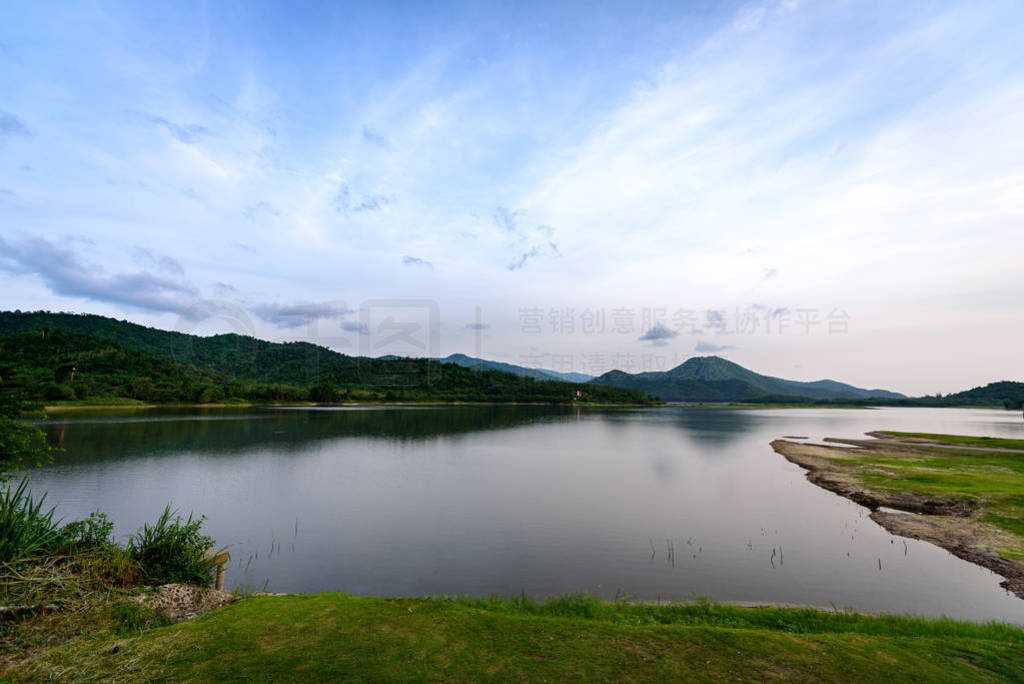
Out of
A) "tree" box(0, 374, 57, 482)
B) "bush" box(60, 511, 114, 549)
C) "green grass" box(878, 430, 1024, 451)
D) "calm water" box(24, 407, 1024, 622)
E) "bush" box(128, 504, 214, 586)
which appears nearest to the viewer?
"bush" box(60, 511, 114, 549)

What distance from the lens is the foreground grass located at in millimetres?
5625

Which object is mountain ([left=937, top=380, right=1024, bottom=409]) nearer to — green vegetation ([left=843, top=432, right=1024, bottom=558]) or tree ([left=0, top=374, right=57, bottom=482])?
green vegetation ([left=843, top=432, right=1024, bottom=558])

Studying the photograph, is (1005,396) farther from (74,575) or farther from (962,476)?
(74,575)

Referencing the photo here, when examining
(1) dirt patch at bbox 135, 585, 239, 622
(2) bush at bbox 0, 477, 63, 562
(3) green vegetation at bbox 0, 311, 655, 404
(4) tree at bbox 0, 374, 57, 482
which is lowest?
(1) dirt patch at bbox 135, 585, 239, 622

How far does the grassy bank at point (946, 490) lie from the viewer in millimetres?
15211

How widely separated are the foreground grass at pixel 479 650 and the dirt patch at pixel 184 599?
1.84 feet

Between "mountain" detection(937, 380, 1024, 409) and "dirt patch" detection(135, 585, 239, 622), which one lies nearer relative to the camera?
"dirt patch" detection(135, 585, 239, 622)

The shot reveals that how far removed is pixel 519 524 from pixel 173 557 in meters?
11.7

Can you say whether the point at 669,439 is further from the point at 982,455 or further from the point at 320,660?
the point at 320,660

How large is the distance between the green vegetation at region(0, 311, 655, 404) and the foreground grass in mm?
53831

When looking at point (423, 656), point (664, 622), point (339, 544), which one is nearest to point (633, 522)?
point (664, 622)

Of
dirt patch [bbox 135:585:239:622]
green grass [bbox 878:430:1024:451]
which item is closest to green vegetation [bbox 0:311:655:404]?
dirt patch [bbox 135:585:239:622]

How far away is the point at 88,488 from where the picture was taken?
2127 cm

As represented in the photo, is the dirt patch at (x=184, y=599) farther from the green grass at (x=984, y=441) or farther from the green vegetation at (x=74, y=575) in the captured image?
the green grass at (x=984, y=441)
